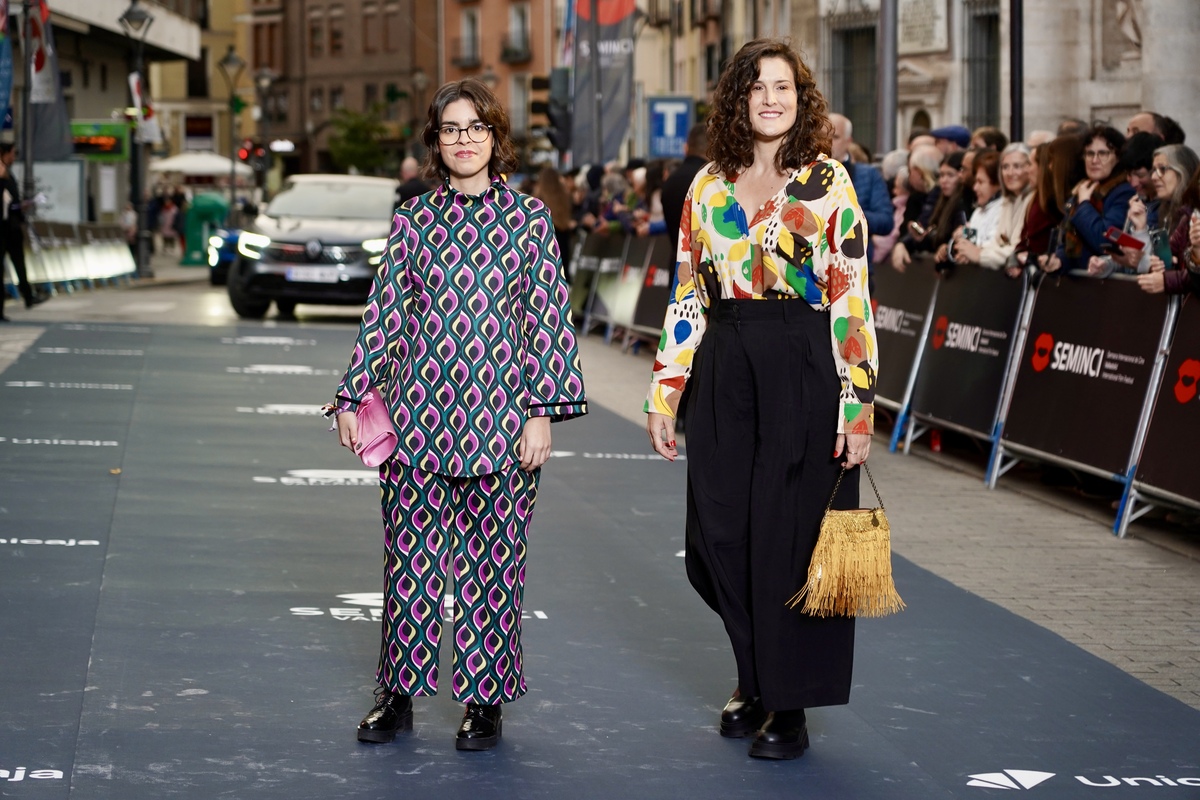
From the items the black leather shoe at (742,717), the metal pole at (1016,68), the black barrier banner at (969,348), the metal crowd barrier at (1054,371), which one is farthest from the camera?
the metal pole at (1016,68)

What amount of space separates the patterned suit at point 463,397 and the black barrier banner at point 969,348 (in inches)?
252

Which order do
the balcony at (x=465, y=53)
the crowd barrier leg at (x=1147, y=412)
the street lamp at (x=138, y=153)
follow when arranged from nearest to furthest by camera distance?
the crowd barrier leg at (x=1147, y=412) → the street lamp at (x=138, y=153) → the balcony at (x=465, y=53)

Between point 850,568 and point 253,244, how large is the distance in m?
19.4

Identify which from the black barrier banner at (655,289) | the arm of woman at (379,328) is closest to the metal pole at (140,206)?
the black barrier banner at (655,289)

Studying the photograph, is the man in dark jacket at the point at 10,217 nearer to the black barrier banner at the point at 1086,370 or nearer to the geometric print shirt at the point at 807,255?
the black barrier banner at the point at 1086,370

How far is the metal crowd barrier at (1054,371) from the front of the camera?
372 inches

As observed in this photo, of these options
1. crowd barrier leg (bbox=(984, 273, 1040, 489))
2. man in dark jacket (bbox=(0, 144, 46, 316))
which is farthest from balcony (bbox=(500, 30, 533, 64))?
crowd barrier leg (bbox=(984, 273, 1040, 489))

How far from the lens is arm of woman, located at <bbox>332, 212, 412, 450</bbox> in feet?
17.8

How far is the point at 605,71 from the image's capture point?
28.4 m

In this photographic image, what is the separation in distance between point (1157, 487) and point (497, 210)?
16.3 feet

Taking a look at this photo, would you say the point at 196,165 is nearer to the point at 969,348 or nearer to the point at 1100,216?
the point at 969,348

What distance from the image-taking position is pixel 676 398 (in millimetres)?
5625

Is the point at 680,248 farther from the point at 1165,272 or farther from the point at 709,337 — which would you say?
the point at 1165,272

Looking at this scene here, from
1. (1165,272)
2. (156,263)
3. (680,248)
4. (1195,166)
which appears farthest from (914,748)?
(156,263)
